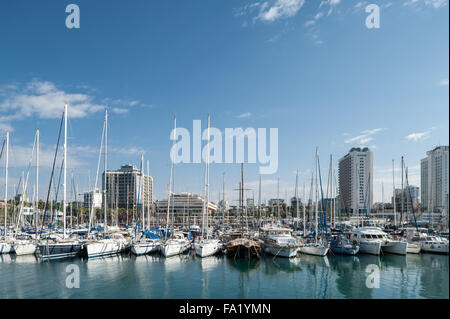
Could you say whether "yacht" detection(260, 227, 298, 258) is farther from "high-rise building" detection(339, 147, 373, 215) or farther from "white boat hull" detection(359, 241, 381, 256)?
"high-rise building" detection(339, 147, 373, 215)

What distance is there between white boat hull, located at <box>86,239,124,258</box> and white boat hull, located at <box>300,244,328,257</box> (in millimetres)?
22706

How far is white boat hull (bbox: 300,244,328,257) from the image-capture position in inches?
1307

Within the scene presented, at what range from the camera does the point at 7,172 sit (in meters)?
37.4

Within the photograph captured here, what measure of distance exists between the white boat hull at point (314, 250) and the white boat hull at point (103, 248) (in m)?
22.7

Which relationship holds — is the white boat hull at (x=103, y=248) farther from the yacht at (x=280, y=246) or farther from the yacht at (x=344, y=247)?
the yacht at (x=344, y=247)

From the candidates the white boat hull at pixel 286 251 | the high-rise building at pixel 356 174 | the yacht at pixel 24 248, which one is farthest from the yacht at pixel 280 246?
the high-rise building at pixel 356 174

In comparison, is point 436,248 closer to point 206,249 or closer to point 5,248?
point 206,249

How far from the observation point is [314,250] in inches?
1325

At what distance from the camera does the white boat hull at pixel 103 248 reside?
101ft

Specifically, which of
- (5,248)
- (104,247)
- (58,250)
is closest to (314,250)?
(104,247)

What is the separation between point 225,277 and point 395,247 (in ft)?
76.3

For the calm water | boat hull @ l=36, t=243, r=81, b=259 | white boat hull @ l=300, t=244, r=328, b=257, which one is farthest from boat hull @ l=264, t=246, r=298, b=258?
boat hull @ l=36, t=243, r=81, b=259
